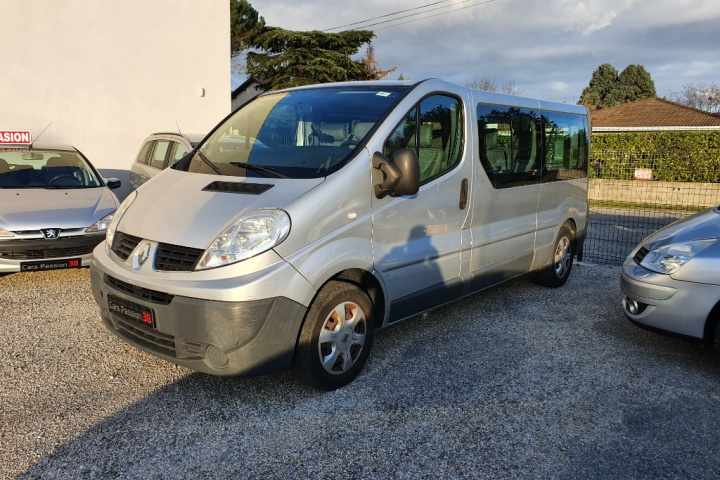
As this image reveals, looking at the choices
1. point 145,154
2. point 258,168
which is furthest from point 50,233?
point 145,154

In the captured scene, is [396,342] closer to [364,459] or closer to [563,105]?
[364,459]

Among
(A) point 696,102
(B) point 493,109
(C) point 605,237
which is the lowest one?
(C) point 605,237

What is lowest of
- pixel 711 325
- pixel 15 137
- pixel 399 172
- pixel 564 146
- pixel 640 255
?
pixel 711 325

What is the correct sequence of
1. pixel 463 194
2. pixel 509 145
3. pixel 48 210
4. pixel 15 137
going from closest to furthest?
pixel 463 194 → pixel 509 145 → pixel 48 210 → pixel 15 137

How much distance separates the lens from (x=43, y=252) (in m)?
5.39

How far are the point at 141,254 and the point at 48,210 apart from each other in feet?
10.4

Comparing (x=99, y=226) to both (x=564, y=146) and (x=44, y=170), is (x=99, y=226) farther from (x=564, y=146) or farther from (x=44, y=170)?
(x=564, y=146)

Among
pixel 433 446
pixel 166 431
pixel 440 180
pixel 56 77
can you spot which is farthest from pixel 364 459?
pixel 56 77

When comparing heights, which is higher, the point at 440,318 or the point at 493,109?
the point at 493,109

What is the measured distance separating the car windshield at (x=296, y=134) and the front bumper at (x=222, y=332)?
0.91 metres

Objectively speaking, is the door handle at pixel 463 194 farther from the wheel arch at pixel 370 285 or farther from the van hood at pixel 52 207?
the van hood at pixel 52 207

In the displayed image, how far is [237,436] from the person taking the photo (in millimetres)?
2910

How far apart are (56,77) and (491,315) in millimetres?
9881

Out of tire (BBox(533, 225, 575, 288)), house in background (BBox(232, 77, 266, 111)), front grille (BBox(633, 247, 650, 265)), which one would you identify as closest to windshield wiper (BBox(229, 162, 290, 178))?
front grille (BBox(633, 247, 650, 265))
